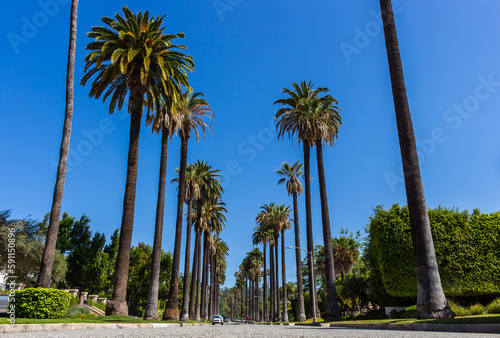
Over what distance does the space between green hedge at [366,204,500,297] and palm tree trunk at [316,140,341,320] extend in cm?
405

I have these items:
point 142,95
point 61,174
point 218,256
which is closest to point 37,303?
point 61,174

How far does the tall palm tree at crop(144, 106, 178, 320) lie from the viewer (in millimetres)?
26719

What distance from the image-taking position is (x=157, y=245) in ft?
92.2

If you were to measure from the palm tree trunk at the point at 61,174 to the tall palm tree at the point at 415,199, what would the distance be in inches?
639

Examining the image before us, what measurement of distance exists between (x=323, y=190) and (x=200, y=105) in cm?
1499

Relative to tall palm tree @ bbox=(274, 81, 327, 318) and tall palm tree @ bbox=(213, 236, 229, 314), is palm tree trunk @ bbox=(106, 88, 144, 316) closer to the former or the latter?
tall palm tree @ bbox=(274, 81, 327, 318)

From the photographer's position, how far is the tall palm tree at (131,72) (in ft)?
62.8

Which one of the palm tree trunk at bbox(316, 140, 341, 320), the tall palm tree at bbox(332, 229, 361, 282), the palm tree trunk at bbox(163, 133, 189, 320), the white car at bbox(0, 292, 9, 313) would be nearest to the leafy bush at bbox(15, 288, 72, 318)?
the white car at bbox(0, 292, 9, 313)

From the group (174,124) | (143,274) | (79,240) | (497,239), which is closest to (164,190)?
(174,124)

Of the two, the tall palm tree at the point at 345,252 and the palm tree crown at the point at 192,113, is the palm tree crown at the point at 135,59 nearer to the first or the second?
the palm tree crown at the point at 192,113

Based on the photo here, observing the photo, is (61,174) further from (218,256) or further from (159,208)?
(218,256)

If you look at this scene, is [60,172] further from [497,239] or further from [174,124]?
[497,239]

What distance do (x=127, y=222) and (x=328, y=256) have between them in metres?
18.0

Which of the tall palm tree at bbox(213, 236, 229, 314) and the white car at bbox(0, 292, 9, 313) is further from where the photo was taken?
the tall palm tree at bbox(213, 236, 229, 314)
